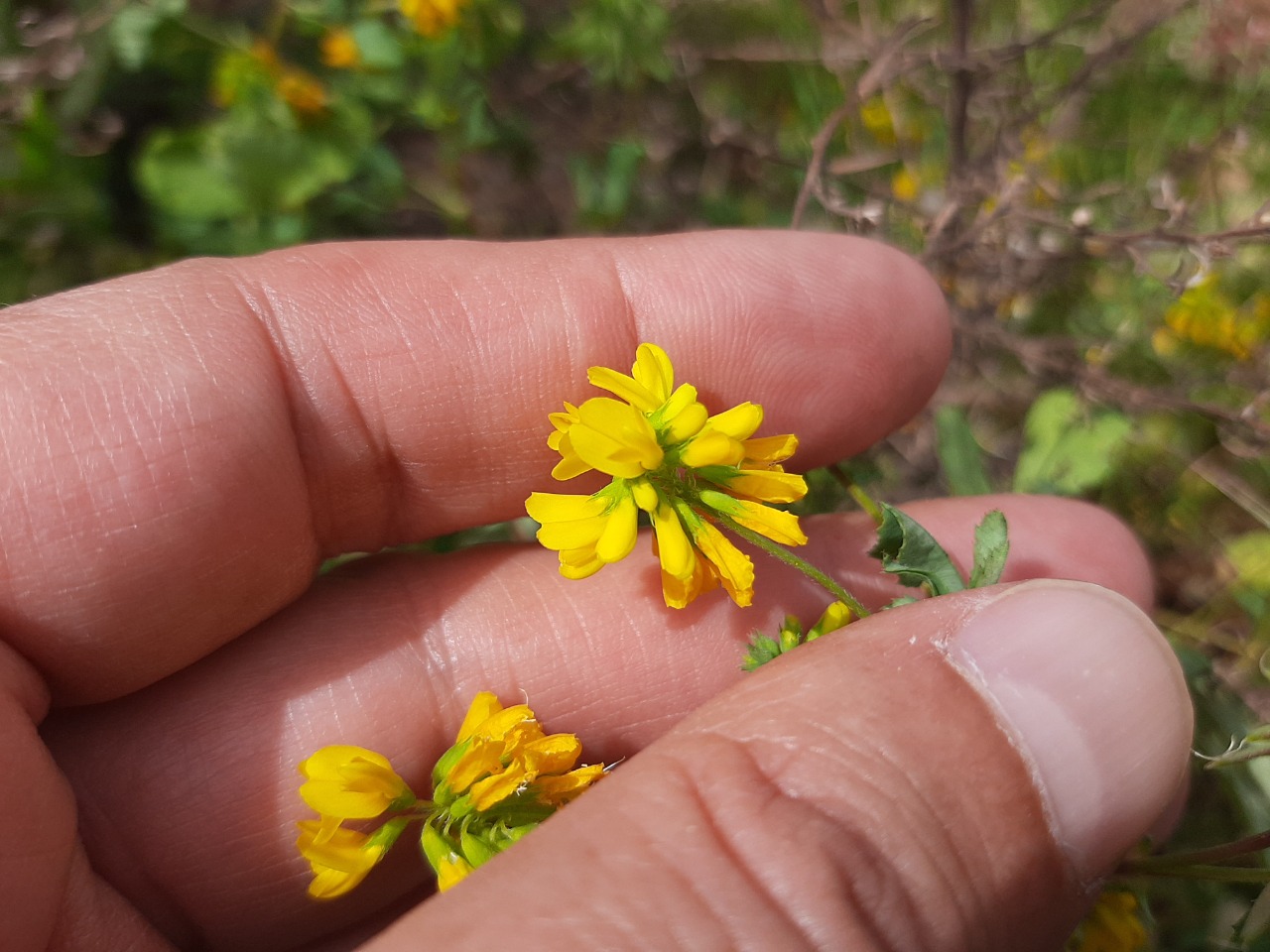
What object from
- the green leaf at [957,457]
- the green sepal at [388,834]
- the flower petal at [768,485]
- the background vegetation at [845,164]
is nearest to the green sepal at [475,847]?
the green sepal at [388,834]

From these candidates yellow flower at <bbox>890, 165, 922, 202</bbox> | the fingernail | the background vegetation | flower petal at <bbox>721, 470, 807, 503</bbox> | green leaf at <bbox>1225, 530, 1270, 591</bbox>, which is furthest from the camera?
yellow flower at <bbox>890, 165, 922, 202</bbox>

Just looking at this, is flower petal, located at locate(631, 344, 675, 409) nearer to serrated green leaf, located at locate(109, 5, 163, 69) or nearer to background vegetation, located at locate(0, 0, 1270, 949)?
background vegetation, located at locate(0, 0, 1270, 949)

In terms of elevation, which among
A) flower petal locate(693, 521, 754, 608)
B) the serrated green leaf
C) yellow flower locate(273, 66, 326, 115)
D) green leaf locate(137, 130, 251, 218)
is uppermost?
the serrated green leaf

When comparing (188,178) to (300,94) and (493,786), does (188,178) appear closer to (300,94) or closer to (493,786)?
(300,94)

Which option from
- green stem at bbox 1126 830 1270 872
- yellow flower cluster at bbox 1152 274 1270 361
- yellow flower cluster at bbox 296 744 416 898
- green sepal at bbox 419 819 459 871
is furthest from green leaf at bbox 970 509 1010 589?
yellow flower cluster at bbox 1152 274 1270 361

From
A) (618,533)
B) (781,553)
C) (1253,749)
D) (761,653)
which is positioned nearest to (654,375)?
(618,533)

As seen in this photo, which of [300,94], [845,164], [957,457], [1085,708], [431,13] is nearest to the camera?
[1085,708]
